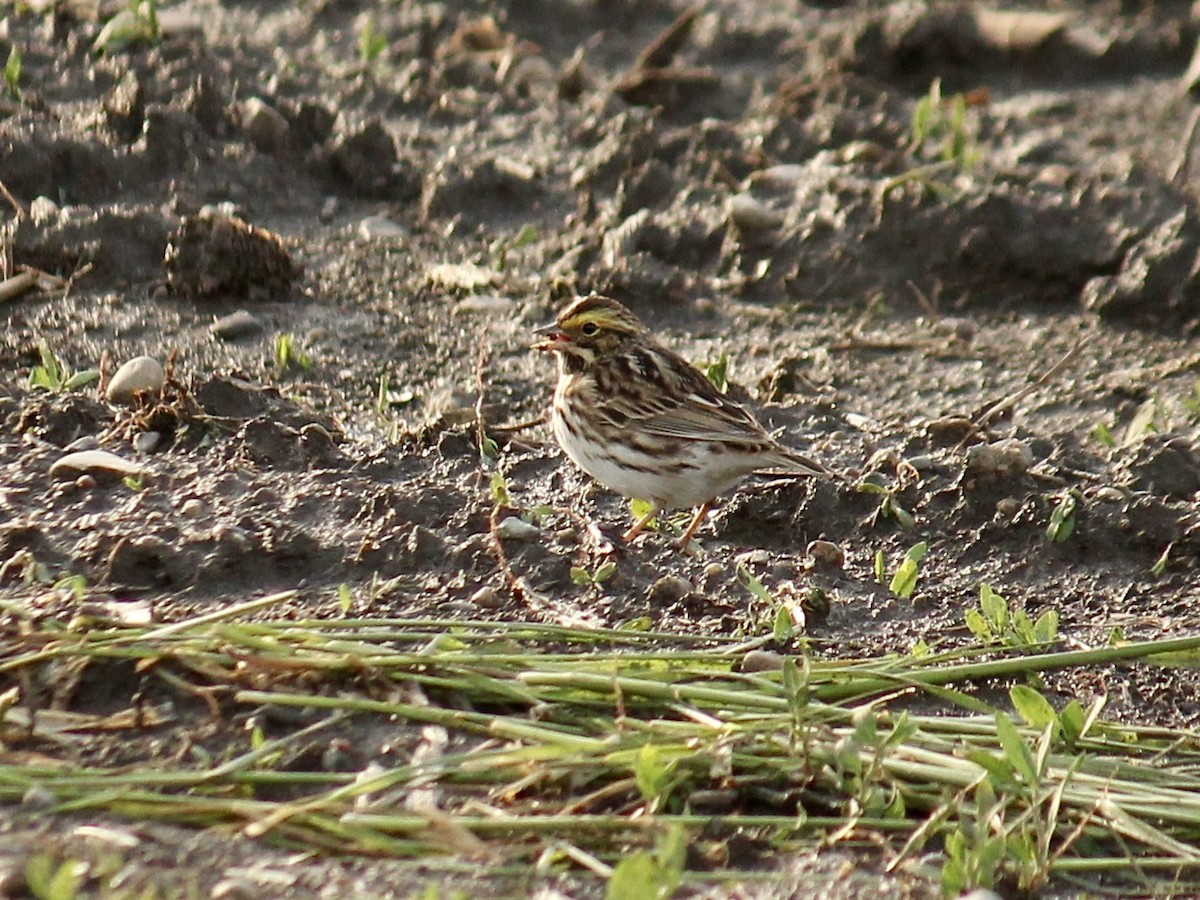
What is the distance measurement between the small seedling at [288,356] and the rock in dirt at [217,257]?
17.0 inches

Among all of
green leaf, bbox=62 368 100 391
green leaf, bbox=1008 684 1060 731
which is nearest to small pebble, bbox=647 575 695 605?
green leaf, bbox=1008 684 1060 731

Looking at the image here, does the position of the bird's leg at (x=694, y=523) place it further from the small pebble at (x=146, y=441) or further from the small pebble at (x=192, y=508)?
the small pebble at (x=146, y=441)

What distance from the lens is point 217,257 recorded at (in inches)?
345

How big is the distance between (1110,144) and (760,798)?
24.1ft

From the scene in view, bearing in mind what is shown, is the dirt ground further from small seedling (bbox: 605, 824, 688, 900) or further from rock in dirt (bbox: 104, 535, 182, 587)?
small seedling (bbox: 605, 824, 688, 900)

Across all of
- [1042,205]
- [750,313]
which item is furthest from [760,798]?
[1042,205]

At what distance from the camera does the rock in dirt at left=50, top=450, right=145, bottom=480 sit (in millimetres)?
6895

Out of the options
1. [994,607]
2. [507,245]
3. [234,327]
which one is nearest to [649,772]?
[994,607]

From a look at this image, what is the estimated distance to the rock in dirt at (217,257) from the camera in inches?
344

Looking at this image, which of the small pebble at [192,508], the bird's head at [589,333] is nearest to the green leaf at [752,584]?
the bird's head at [589,333]

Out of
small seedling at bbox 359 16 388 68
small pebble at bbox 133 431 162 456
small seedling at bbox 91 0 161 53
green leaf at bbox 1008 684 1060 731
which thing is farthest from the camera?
small seedling at bbox 359 16 388 68

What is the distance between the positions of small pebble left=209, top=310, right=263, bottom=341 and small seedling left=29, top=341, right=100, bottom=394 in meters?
0.78

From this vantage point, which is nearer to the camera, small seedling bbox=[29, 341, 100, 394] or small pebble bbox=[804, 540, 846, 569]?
small pebble bbox=[804, 540, 846, 569]

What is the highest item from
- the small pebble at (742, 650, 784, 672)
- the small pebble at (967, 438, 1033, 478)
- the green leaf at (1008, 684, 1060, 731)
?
the green leaf at (1008, 684, 1060, 731)
